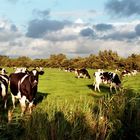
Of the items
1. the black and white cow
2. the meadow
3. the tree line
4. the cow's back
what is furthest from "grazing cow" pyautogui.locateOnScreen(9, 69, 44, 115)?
the tree line

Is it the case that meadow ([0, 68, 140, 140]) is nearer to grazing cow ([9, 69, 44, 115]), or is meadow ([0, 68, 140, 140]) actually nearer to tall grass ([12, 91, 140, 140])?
tall grass ([12, 91, 140, 140])

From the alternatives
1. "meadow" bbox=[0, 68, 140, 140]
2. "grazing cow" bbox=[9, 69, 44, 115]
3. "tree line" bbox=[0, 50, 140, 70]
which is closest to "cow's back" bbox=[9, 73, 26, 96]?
"grazing cow" bbox=[9, 69, 44, 115]

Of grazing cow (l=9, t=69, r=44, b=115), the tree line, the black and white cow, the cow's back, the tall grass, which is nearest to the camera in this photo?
the tall grass

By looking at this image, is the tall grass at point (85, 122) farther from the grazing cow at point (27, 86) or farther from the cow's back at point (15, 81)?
the cow's back at point (15, 81)

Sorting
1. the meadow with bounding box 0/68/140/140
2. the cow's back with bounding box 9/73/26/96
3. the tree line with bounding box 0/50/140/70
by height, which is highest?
the tree line with bounding box 0/50/140/70

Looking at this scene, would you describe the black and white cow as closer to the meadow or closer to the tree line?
the meadow

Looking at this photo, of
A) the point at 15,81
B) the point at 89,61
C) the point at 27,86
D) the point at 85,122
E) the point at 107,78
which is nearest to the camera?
the point at 85,122

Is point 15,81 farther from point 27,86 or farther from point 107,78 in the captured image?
point 107,78

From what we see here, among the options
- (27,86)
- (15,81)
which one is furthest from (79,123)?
(15,81)

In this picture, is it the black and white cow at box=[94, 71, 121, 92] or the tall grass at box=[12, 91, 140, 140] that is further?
the black and white cow at box=[94, 71, 121, 92]

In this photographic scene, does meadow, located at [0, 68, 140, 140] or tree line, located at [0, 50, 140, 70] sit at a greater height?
tree line, located at [0, 50, 140, 70]

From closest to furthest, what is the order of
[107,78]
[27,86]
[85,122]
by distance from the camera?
1. [85,122]
2. [27,86]
3. [107,78]

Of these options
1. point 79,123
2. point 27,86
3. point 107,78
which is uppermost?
point 27,86

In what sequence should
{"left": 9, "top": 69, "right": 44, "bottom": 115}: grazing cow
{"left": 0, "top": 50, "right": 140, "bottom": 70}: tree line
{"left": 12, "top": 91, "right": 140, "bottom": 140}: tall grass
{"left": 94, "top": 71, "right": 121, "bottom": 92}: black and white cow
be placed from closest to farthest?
{"left": 12, "top": 91, "right": 140, "bottom": 140}: tall grass → {"left": 9, "top": 69, "right": 44, "bottom": 115}: grazing cow → {"left": 94, "top": 71, "right": 121, "bottom": 92}: black and white cow → {"left": 0, "top": 50, "right": 140, "bottom": 70}: tree line
